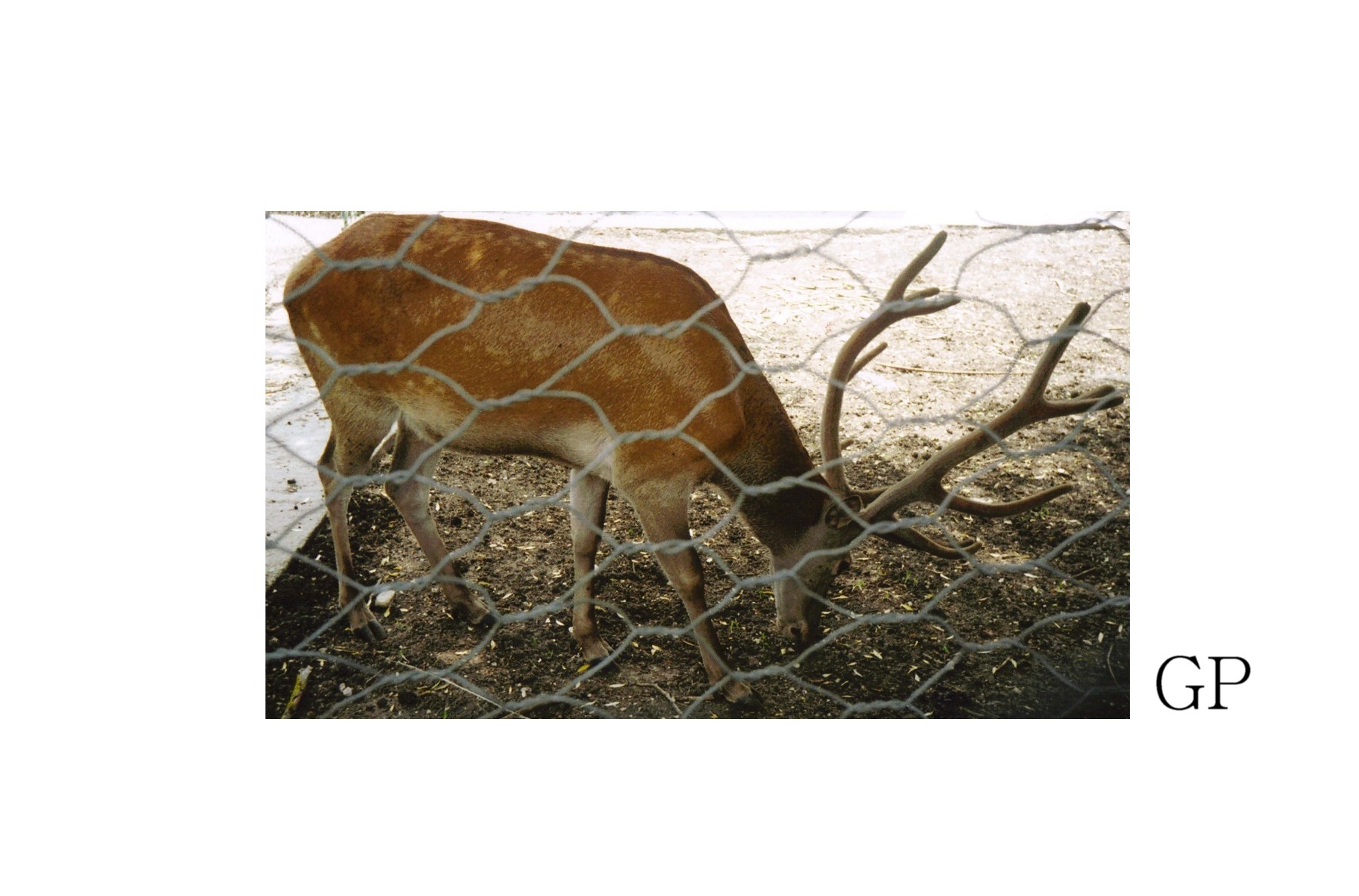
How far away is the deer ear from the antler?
15mm

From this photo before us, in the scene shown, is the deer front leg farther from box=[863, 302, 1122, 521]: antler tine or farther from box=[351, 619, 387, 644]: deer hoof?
box=[863, 302, 1122, 521]: antler tine

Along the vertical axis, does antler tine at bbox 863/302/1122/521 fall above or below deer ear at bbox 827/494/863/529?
above

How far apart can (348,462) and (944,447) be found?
3.60 ft

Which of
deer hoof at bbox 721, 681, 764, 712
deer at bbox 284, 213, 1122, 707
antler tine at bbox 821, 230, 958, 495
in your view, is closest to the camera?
antler tine at bbox 821, 230, 958, 495

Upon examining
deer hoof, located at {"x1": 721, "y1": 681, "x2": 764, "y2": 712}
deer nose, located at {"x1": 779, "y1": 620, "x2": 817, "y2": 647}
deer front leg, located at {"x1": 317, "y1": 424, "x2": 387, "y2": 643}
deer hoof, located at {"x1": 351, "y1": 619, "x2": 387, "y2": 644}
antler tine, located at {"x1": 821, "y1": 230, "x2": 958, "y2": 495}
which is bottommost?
deer hoof, located at {"x1": 721, "y1": 681, "x2": 764, "y2": 712}

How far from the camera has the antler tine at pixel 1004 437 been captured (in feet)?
4.35

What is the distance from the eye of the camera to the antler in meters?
1.37

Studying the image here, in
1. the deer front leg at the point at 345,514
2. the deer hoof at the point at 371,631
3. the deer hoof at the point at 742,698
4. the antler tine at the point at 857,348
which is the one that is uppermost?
the antler tine at the point at 857,348

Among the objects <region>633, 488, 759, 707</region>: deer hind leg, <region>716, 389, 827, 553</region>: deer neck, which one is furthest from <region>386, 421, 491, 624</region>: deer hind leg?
<region>716, 389, 827, 553</region>: deer neck

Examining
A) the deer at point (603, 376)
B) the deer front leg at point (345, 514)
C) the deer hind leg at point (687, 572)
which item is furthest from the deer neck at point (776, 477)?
the deer front leg at point (345, 514)

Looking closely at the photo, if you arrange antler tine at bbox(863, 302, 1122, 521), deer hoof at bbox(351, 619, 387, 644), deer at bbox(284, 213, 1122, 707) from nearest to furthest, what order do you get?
1. antler tine at bbox(863, 302, 1122, 521)
2. deer at bbox(284, 213, 1122, 707)
3. deer hoof at bbox(351, 619, 387, 644)

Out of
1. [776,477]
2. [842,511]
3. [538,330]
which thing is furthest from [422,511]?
[842,511]

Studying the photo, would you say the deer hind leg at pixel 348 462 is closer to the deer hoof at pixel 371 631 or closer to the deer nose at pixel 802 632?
the deer hoof at pixel 371 631

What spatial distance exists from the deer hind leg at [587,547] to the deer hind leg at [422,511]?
216 millimetres
